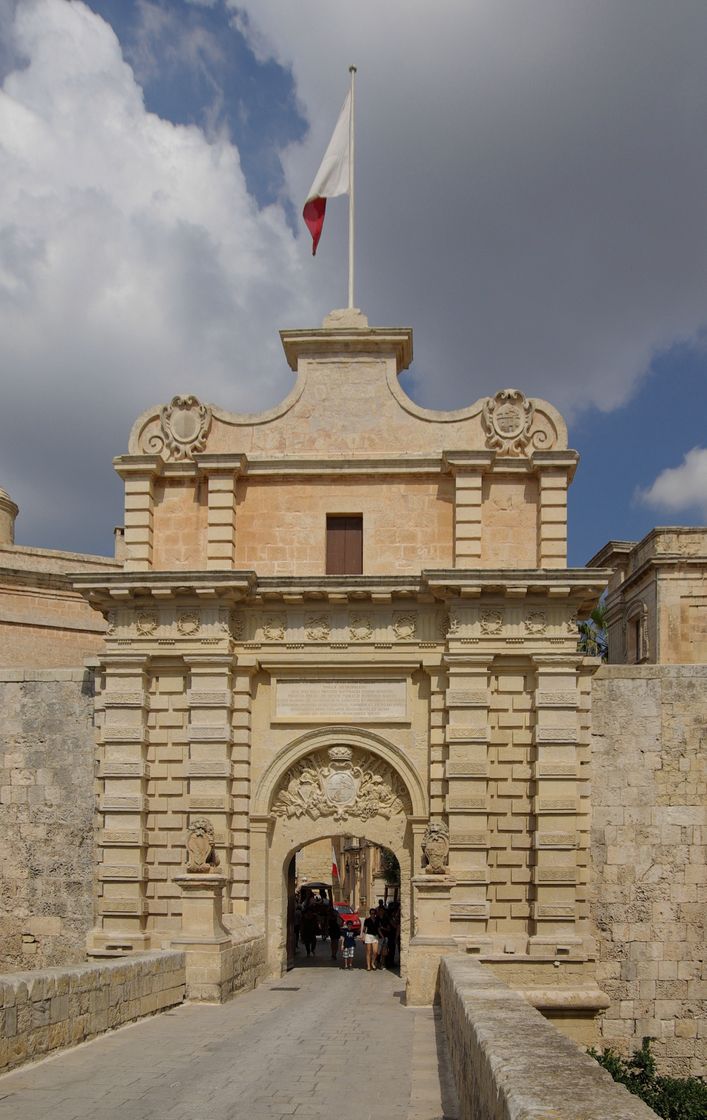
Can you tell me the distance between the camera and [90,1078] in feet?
31.3

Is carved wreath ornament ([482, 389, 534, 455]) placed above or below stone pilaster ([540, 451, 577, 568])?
above

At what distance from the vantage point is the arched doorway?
1944 centimetres

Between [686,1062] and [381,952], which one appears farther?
[381,952]

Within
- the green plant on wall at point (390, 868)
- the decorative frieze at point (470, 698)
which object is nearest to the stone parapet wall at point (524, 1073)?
the decorative frieze at point (470, 698)

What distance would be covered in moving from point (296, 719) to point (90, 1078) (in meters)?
10.4

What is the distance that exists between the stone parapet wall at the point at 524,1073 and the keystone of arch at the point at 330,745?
1062 centimetres

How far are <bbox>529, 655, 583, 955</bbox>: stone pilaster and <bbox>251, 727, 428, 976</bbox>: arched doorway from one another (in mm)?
1972

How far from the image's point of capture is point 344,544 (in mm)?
20234

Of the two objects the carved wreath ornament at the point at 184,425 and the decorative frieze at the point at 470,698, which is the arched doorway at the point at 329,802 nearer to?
the decorative frieze at the point at 470,698

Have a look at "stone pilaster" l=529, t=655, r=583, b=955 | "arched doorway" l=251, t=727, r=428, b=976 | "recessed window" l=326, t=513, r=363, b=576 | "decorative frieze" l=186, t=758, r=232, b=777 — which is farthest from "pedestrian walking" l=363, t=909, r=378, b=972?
"recessed window" l=326, t=513, r=363, b=576

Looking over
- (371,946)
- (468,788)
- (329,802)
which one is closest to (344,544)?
(329,802)

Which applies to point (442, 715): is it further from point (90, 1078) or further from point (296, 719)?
point (90, 1078)

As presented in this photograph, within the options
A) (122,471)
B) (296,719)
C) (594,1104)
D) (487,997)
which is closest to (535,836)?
(296,719)

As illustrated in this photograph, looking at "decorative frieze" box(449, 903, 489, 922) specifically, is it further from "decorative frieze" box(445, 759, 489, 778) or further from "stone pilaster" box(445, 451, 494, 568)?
"stone pilaster" box(445, 451, 494, 568)
